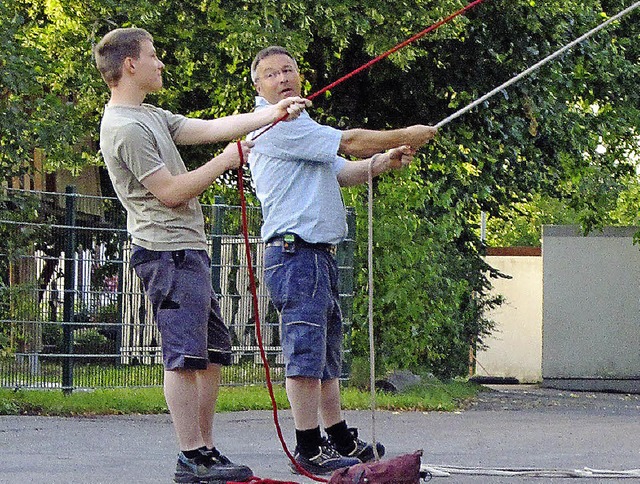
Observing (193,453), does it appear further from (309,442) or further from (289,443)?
(289,443)

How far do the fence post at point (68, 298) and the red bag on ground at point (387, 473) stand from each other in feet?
22.9

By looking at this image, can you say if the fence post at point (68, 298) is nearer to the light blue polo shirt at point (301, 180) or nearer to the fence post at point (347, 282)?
the fence post at point (347, 282)

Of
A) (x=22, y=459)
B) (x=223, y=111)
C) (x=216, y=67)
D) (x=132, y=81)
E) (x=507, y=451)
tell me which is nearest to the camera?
(x=132, y=81)

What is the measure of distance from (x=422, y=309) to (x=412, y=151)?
8.64 meters

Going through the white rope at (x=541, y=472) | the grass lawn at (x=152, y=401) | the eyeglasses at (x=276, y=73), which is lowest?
the grass lawn at (x=152, y=401)

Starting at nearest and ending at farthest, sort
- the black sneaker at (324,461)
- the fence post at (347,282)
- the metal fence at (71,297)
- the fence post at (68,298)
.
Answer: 1. the black sneaker at (324,461)
2. the metal fence at (71,297)
3. the fence post at (68,298)
4. the fence post at (347,282)

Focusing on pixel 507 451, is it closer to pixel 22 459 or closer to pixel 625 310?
pixel 22 459

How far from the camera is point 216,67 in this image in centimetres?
1988

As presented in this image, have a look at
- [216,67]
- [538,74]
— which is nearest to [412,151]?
[216,67]

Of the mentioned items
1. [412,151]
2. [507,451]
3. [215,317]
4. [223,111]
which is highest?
[223,111]

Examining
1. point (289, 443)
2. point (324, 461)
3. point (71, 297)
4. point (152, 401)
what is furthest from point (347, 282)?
point (324, 461)

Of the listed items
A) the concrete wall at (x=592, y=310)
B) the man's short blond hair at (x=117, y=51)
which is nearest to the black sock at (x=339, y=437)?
the man's short blond hair at (x=117, y=51)

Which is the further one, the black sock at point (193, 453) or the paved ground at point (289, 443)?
the paved ground at point (289, 443)

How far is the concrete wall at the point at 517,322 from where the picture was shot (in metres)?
26.3
